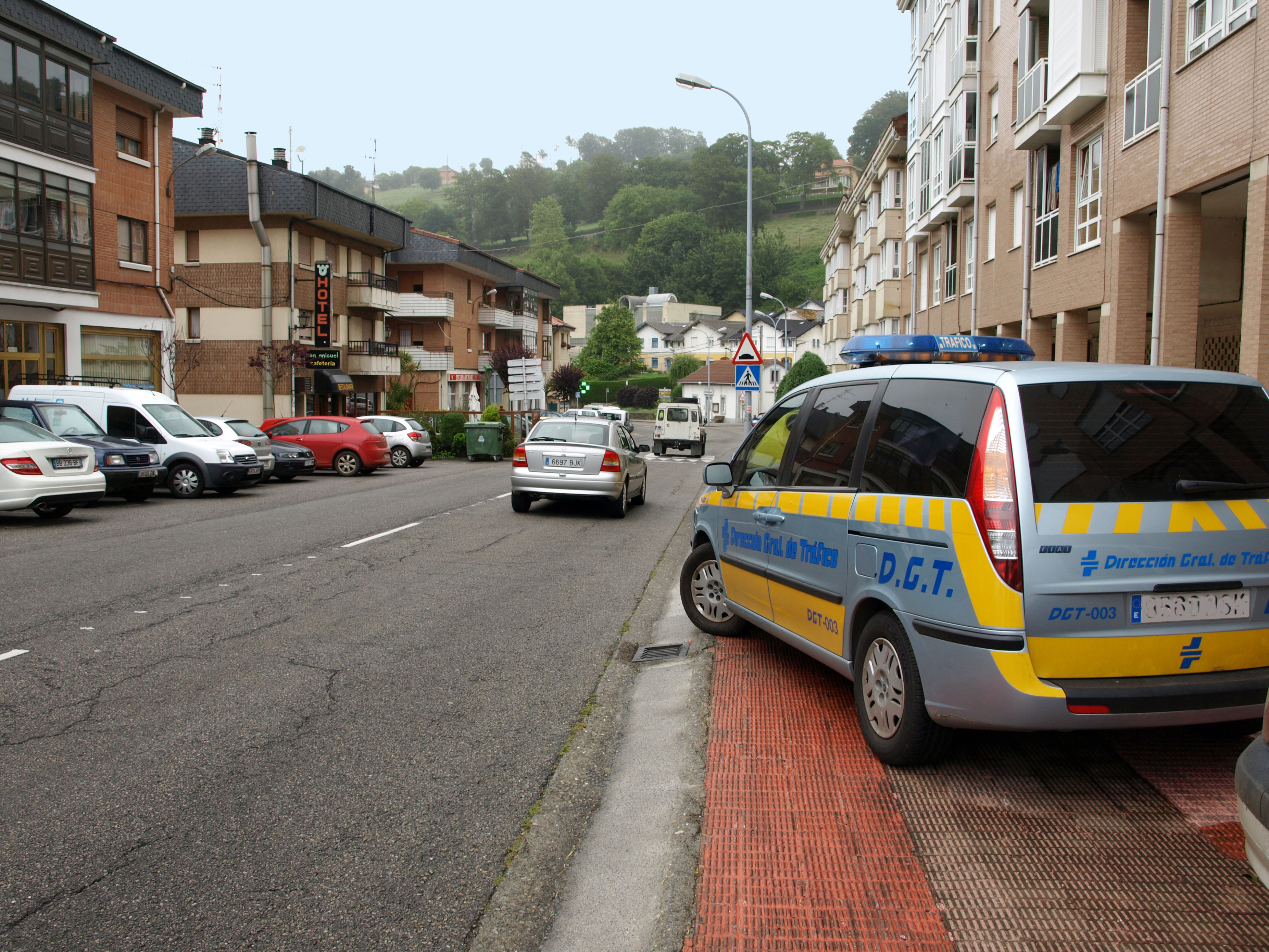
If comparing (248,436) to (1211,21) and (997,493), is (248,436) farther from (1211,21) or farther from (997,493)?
(997,493)

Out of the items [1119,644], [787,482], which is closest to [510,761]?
[787,482]

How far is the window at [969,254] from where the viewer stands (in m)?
26.2

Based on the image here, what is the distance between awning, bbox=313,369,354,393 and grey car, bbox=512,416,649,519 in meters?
27.5

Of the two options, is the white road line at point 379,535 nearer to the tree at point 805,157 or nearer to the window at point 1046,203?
the window at point 1046,203

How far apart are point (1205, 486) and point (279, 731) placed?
435cm

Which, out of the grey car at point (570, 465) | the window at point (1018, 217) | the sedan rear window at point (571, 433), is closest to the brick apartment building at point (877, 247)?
the window at point (1018, 217)

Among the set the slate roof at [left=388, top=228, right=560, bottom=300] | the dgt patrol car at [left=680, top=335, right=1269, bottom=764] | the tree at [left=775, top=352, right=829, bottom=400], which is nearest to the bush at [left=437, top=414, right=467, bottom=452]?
the tree at [left=775, top=352, right=829, bottom=400]

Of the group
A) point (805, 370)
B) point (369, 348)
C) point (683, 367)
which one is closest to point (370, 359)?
point (369, 348)

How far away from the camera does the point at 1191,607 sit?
3965 millimetres

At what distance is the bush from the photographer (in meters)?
36.9

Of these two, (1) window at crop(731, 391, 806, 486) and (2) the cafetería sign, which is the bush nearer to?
(2) the cafetería sign

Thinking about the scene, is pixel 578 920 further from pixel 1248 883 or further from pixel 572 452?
pixel 572 452

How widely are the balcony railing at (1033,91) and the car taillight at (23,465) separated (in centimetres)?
1766

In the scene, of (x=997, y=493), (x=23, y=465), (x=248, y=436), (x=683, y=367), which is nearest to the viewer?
(x=997, y=493)
